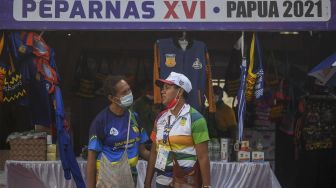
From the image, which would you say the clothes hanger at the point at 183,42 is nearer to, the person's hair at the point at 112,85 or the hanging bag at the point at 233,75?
the hanging bag at the point at 233,75

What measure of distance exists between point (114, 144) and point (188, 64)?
2513 mm

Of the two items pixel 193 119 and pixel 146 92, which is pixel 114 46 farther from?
pixel 193 119

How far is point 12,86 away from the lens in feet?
23.1

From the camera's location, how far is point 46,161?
24.6ft

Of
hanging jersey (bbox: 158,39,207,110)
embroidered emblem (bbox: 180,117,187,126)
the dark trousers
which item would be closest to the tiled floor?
hanging jersey (bbox: 158,39,207,110)

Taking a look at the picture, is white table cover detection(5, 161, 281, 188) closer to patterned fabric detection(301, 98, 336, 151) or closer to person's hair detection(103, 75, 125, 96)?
patterned fabric detection(301, 98, 336, 151)

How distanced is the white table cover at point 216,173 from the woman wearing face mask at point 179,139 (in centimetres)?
252

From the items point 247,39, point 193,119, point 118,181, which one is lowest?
point 118,181

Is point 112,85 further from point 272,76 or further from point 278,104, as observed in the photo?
point 278,104

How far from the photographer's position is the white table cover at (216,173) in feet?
24.4

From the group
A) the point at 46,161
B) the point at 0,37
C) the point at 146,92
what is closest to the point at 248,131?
the point at 146,92

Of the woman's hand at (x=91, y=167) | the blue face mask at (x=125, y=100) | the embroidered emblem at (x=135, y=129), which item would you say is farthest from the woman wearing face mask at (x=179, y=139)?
the woman's hand at (x=91, y=167)

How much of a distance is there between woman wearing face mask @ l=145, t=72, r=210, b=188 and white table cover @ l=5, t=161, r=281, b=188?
99.1 inches

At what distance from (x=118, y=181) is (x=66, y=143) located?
1.90 m
